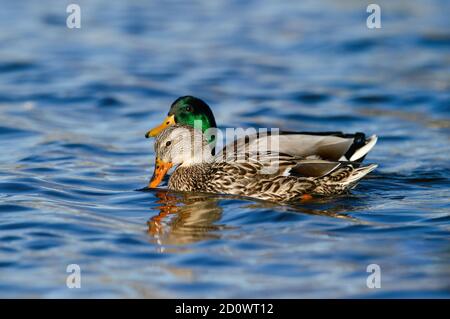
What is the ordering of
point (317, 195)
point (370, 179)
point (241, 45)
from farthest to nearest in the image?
point (241, 45) → point (370, 179) → point (317, 195)

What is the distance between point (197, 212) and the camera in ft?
29.9

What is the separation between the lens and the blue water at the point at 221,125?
7336mm

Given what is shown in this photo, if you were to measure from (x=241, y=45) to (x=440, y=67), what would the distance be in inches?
154

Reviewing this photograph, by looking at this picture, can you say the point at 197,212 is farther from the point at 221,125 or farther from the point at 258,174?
the point at 221,125

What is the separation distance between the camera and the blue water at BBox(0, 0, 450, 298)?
7336mm

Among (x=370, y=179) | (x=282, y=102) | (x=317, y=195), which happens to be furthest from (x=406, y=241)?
(x=282, y=102)

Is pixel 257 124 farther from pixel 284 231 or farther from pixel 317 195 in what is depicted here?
pixel 284 231

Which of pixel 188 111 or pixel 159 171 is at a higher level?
pixel 188 111

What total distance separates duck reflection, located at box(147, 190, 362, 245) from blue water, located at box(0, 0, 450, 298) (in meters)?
0.03

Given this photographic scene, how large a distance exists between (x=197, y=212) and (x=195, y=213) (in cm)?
4

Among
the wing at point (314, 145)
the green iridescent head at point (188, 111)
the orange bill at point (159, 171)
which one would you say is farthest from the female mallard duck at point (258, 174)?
the green iridescent head at point (188, 111)

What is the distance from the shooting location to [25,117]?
530 inches

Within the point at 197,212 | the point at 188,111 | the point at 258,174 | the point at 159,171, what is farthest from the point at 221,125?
the point at 197,212

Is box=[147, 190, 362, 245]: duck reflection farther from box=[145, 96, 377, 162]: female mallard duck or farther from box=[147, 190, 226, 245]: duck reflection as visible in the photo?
box=[145, 96, 377, 162]: female mallard duck
